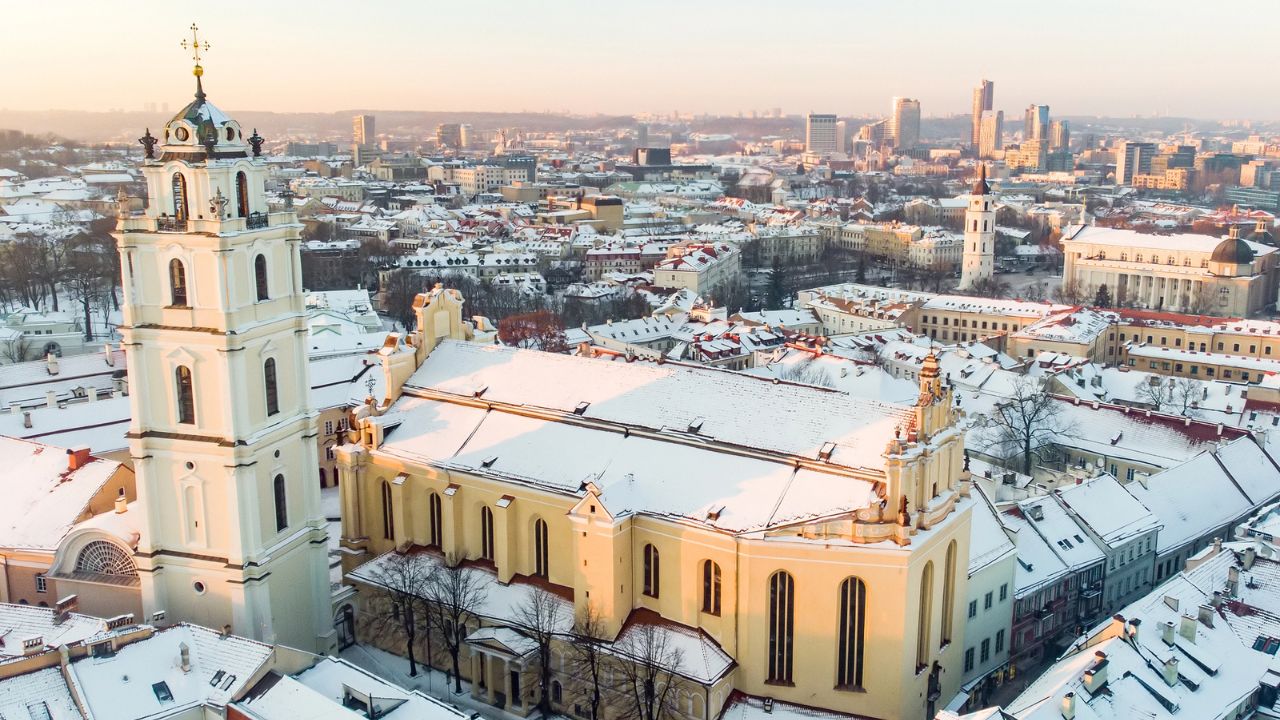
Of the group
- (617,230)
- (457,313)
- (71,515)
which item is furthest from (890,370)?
(617,230)

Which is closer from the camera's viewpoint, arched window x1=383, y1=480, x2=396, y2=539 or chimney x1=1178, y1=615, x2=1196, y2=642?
chimney x1=1178, y1=615, x2=1196, y2=642

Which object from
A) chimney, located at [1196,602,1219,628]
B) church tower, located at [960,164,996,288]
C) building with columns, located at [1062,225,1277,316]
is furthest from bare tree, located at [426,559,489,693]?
church tower, located at [960,164,996,288]

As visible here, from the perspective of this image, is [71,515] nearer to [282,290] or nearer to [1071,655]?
[282,290]

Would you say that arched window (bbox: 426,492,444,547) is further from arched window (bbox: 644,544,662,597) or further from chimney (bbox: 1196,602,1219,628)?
chimney (bbox: 1196,602,1219,628)

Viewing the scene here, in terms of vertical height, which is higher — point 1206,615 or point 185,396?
point 185,396

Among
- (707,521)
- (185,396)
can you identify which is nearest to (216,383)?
(185,396)

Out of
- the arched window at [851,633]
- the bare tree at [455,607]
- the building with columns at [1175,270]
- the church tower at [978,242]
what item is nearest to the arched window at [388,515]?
the bare tree at [455,607]

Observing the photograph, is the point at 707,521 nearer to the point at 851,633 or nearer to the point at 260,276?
the point at 851,633
